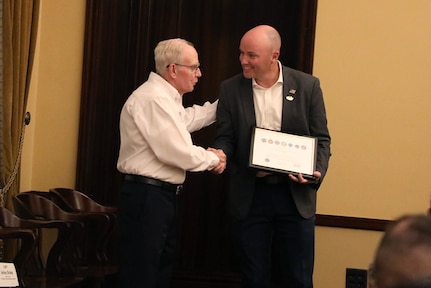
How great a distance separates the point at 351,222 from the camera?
554cm

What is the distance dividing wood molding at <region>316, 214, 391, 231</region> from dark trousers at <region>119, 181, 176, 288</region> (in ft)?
4.88

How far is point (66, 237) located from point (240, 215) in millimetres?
982

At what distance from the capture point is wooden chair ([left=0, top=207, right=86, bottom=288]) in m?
4.24

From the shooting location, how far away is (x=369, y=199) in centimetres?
555

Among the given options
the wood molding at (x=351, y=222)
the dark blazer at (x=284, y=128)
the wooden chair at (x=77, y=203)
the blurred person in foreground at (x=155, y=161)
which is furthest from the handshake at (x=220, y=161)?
the wood molding at (x=351, y=222)

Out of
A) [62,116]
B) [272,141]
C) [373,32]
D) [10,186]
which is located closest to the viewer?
[272,141]

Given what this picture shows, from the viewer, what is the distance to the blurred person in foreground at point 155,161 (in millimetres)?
4230

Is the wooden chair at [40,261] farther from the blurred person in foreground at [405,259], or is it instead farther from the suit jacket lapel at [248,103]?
the blurred person in foreground at [405,259]

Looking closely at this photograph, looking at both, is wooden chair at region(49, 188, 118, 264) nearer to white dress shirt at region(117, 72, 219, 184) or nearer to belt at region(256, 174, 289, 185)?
white dress shirt at region(117, 72, 219, 184)

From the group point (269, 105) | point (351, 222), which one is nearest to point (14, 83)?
point (269, 105)

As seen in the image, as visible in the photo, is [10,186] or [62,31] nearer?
[10,186]

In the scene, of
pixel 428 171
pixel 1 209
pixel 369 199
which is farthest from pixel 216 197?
pixel 1 209

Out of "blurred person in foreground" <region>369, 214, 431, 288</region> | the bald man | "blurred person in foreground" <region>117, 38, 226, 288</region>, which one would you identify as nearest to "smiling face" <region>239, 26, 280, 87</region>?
the bald man

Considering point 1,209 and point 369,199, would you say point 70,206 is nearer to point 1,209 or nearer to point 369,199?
point 1,209
